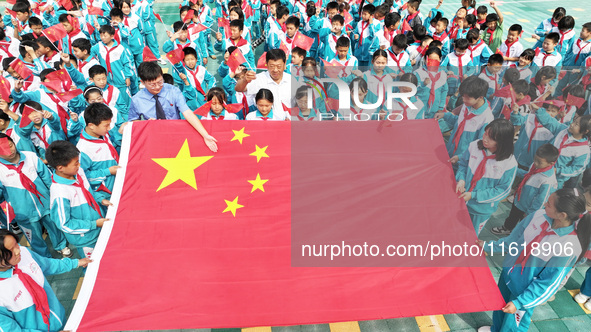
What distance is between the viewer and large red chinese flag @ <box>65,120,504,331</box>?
2900 millimetres

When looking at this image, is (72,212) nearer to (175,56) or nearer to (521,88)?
(175,56)

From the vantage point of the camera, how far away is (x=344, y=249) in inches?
131

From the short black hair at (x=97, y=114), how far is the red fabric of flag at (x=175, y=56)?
2.59 metres

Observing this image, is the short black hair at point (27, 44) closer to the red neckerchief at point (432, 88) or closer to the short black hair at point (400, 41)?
the short black hair at point (400, 41)

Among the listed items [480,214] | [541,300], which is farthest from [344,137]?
[541,300]

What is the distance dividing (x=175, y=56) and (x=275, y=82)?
2.28m

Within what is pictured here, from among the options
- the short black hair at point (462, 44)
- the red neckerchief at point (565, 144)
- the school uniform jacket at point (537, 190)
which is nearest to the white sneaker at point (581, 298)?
the school uniform jacket at point (537, 190)

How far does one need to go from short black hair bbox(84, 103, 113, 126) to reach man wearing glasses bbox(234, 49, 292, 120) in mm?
1791

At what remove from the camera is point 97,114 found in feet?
13.2

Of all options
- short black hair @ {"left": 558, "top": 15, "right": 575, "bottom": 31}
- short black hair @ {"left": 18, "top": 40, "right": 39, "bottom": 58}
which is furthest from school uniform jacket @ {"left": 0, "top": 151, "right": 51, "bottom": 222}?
short black hair @ {"left": 558, "top": 15, "right": 575, "bottom": 31}

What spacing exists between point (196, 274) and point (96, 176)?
1966 mm

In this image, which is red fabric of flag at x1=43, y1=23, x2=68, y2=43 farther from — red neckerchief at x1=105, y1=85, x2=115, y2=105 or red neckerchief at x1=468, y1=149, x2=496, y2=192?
red neckerchief at x1=468, y1=149, x2=496, y2=192

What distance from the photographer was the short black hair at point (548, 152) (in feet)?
13.0

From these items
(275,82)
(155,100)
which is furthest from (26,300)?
(275,82)
